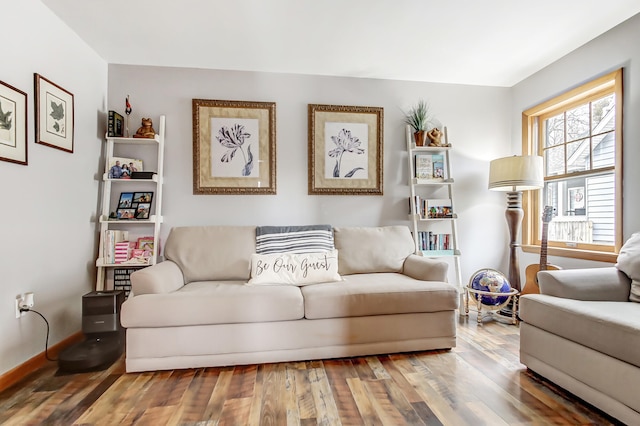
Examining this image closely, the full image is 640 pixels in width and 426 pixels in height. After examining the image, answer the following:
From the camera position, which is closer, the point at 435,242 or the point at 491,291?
the point at 491,291

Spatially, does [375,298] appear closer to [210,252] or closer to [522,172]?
[210,252]

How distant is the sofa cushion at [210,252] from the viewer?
2.57m

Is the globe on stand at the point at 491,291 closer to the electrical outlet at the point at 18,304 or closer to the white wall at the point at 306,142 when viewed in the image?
the white wall at the point at 306,142

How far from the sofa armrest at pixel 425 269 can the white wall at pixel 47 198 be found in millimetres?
2634

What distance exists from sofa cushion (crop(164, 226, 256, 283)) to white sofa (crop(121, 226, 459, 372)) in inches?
4.3

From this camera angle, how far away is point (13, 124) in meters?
1.91

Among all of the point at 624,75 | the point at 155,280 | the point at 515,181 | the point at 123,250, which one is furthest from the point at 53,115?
the point at 624,75

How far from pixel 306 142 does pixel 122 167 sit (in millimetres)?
1662

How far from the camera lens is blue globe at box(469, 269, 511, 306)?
9.23ft

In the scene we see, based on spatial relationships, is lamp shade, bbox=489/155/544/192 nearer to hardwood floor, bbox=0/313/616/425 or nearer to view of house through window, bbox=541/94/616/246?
view of house through window, bbox=541/94/616/246

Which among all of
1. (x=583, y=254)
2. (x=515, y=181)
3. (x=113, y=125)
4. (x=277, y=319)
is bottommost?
(x=277, y=319)

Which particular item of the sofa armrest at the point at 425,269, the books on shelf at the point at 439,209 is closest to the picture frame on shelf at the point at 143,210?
the sofa armrest at the point at 425,269

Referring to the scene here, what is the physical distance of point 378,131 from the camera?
10.9 ft

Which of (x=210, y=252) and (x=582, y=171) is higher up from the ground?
(x=582, y=171)
